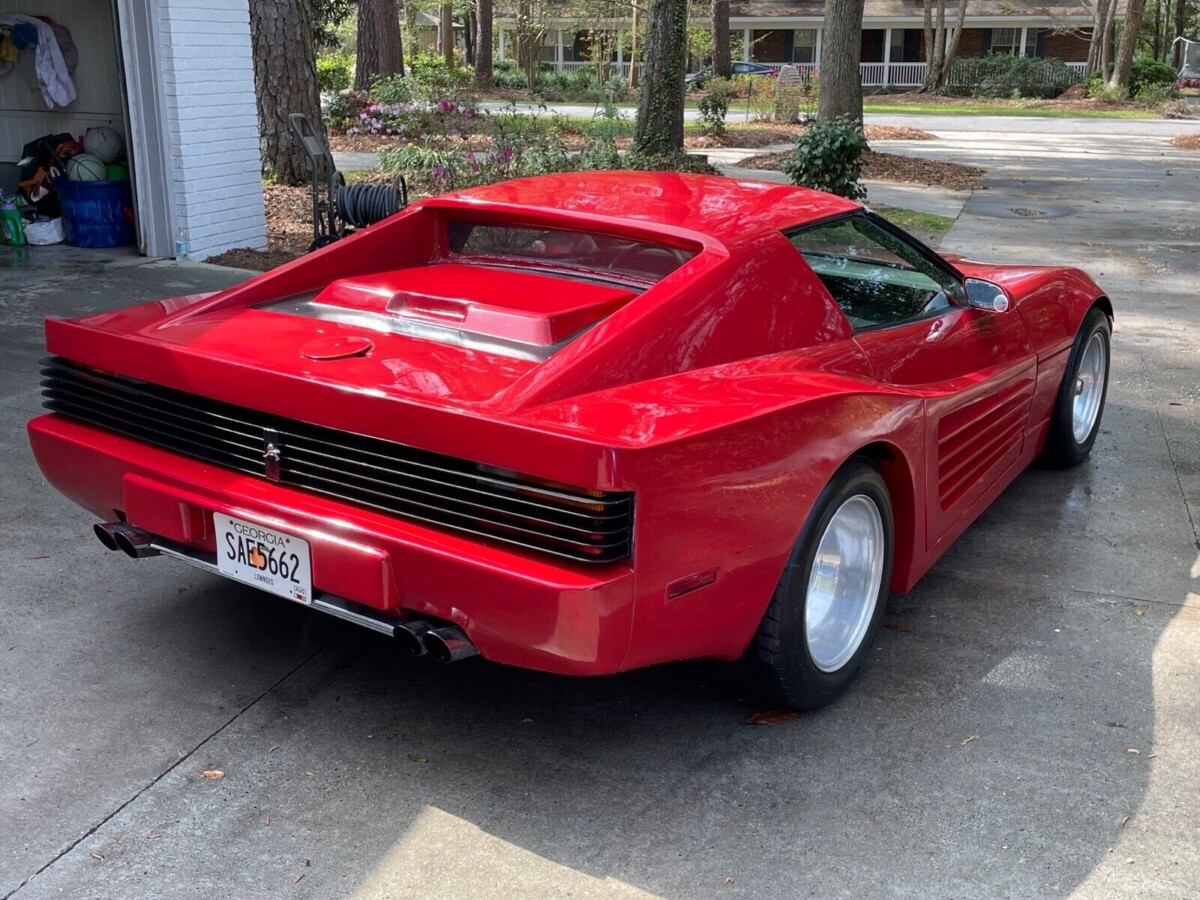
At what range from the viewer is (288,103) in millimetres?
12828

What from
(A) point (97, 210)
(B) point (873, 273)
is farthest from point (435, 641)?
(A) point (97, 210)

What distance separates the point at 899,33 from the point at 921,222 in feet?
149

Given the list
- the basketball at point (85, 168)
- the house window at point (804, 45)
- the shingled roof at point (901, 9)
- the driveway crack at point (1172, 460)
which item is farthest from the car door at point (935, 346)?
the house window at point (804, 45)

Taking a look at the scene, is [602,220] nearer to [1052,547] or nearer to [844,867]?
[844,867]

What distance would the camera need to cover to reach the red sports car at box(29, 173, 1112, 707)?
2.77 m

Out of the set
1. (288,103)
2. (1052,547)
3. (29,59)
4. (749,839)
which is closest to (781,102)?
(288,103)

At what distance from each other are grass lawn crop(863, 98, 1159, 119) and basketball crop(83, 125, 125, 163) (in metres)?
28.4

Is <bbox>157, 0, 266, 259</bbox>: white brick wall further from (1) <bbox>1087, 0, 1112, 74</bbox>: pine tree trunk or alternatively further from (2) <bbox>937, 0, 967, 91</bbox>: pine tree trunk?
(1) <bbox>1087, 0, 1112, 74</bbox>: pine tree trunk

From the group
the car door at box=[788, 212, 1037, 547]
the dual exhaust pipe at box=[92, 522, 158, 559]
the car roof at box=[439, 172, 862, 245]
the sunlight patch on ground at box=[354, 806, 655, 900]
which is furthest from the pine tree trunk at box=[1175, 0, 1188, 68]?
the sunlight patch on ground at box=[354, 806, 655, 900]

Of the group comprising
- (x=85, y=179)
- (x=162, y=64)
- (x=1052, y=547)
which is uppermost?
(x=162, y=64)

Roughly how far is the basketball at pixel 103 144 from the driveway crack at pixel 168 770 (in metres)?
7.61

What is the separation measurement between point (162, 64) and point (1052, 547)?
24.1ft

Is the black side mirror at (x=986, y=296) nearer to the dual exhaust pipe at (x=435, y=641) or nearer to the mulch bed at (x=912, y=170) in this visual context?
the dual exhaust pipe at (x=435, y=641)

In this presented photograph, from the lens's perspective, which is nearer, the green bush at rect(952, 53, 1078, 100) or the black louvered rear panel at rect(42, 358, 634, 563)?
the black louvered rear panel at rect(42, 358, 634, 563)
